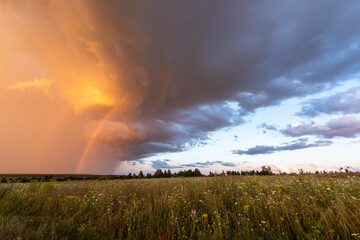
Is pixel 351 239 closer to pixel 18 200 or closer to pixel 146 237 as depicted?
pixel 146 237

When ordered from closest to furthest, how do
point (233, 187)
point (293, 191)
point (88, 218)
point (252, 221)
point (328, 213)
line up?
1. point (328, 213)
2. point (252, 221)
3. point (293, 191)
4. point (88, 218)
5. point (233, 187)

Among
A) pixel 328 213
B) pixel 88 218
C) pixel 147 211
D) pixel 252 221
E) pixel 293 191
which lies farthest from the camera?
pixel 88 218

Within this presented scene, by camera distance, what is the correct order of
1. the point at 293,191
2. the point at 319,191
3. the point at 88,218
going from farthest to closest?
1. the point at 88,218
2. the point at 293,191
3. the point at 319,191

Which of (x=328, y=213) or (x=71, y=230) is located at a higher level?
(x=328, y=213)

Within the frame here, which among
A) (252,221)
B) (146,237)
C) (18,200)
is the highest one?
(18,200)

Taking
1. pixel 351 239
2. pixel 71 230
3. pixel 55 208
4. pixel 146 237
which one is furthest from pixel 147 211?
pixel 351 239

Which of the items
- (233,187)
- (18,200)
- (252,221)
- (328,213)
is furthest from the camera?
(18,200)

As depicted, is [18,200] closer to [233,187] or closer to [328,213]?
[233,187]

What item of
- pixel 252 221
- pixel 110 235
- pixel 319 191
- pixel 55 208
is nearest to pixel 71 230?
pixel 110 235

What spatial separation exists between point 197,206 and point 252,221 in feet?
8.30

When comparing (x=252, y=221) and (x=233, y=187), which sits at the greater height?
(x=233, y=187)

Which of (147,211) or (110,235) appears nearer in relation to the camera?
(110,235)

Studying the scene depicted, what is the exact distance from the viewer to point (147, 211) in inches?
303

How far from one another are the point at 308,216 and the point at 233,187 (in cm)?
408
